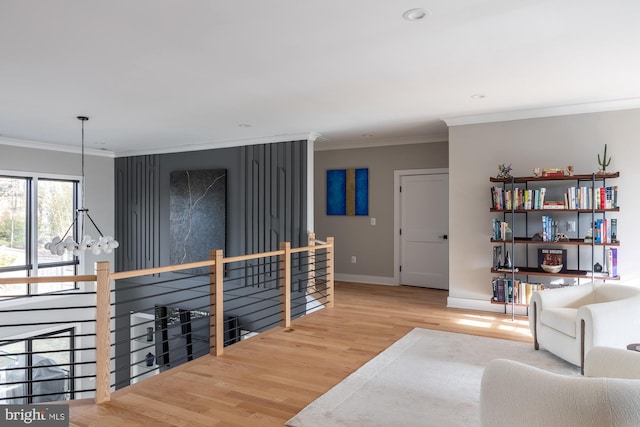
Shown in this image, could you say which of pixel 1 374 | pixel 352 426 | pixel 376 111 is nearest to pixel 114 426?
pixel 352 426

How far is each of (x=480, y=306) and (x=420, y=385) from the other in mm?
2591

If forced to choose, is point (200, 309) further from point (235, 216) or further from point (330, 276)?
point (330, 276)

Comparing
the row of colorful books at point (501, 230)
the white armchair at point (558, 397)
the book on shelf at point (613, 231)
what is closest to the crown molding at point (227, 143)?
the row of colorful books at point (501, 230)

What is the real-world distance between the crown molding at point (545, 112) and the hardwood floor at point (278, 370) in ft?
7.66

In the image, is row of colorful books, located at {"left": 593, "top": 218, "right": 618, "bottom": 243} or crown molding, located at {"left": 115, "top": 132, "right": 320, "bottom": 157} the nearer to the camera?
row of colorful books, located at {"left": 593, "top": 218, "right": 618, "bottom": 243}

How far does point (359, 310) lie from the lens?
18.0ft

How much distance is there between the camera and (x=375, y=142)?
23.9ft

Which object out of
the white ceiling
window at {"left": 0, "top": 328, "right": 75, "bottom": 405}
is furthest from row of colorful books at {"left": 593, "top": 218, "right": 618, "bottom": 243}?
window at {"left": 0, "top": 328, "right": 75, "bottom": 405}

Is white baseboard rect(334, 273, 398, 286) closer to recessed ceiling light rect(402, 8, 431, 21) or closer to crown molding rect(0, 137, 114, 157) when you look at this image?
crown molding rect(0, 137, 114, 157)

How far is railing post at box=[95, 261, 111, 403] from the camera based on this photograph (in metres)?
2.86

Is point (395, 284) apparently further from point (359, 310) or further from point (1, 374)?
point (1, 374)

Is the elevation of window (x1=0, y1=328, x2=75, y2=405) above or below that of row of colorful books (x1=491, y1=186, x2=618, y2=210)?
below

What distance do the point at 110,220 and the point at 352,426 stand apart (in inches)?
295

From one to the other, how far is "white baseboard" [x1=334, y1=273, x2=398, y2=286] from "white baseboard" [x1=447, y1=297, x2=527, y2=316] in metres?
1.76
